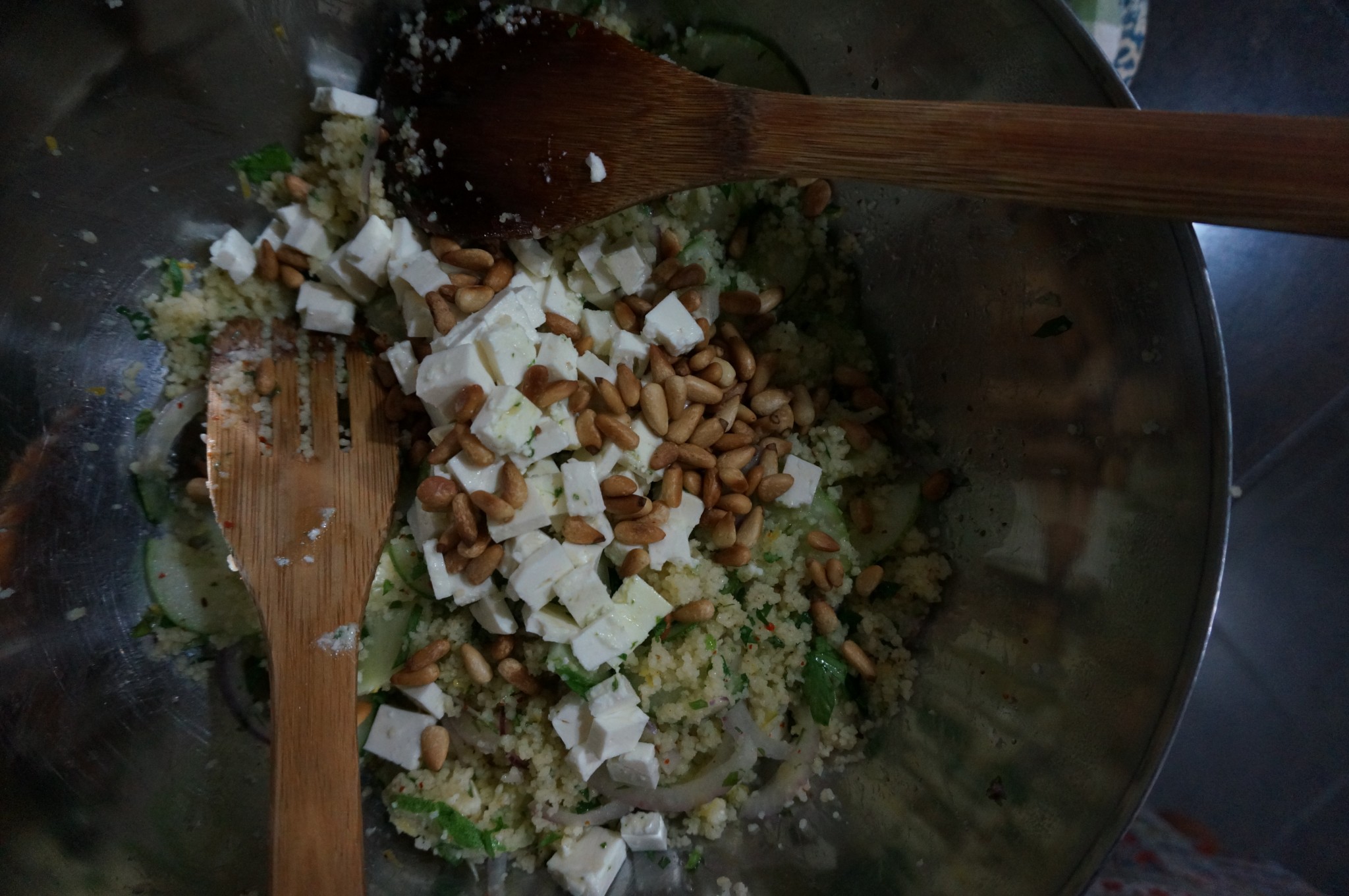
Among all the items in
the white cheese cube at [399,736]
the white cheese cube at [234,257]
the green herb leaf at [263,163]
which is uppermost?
the green herb leaf at [263,163]

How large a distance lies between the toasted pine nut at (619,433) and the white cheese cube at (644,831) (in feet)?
2.32

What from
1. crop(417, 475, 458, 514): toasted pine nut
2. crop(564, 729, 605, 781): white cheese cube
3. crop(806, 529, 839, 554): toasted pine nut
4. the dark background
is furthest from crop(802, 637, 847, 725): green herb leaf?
the dark background

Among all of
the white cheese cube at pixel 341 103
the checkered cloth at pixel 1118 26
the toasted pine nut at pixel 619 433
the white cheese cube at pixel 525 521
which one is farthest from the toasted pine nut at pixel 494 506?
the checkered cloth at pixel 1118 26

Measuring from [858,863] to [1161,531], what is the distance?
31.2 inches

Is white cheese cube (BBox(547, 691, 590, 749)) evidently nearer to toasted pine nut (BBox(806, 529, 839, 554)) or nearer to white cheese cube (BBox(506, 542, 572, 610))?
white cheese cube (BBox(506, 542, 572, 610))

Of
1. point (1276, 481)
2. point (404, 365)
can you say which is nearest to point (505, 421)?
point (404, 365)

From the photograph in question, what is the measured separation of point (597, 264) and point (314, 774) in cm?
102

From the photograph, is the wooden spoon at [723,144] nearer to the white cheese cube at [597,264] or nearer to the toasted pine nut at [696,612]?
the white cheese cube at [597,264]

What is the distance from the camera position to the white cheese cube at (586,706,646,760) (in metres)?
1.42

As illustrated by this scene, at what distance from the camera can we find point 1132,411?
1277mm

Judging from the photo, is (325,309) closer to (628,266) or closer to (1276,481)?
(628,266)

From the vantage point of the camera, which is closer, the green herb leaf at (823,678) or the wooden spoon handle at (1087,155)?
the wooden spoon handle at (1087,155)

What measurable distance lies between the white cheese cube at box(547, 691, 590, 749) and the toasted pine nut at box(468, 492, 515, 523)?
0.36 m

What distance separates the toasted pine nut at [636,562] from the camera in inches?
57.6
